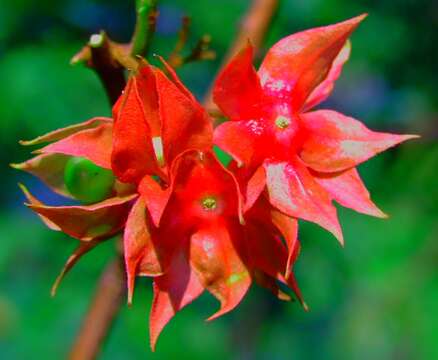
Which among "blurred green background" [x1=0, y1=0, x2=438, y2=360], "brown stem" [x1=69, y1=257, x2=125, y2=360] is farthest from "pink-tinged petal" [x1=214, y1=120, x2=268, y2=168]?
"blurred green background" [x1=0, y1=0, x2=438, y2=360]

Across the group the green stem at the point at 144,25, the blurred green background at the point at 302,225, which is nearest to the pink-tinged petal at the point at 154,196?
the green stem at the point at 144,25

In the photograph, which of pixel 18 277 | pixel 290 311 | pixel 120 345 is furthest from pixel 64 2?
pixel 290 311

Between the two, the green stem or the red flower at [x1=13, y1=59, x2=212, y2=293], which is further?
the green stem

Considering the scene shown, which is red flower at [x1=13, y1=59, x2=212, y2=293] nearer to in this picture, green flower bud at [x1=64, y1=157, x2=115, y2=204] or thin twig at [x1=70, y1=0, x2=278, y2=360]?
green flower bud at [x1=64, y1=157, x2=115, y2=204]

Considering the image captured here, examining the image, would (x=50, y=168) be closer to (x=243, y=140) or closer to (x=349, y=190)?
(x=243, y=140)

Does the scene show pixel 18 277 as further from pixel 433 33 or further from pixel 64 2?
pixel 433 33

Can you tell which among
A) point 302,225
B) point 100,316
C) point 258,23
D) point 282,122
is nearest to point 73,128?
point 282,122
